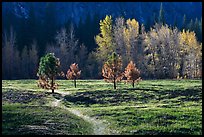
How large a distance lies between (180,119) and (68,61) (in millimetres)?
87544

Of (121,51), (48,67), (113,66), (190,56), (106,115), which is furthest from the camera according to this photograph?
(121,51)

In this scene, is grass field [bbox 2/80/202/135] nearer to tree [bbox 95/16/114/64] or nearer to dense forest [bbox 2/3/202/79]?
dense forest [bbox 2/3/202/79]

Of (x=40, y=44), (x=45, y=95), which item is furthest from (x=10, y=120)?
(x=40, y=44)

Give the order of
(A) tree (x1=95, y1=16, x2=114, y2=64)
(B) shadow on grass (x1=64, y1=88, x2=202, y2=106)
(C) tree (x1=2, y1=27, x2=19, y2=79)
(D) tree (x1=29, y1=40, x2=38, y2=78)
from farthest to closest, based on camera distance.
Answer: (D) tree (x1=29, y1=40, x2=38, y2=78) → (C) tree (x1=2, y1=27, x2=19, y2=79) → (A) tree (x1=95, y1=16, x2=114, y2=64) → (B) shadow on grass (x1=64, y1=88, x2=202, y2=106)

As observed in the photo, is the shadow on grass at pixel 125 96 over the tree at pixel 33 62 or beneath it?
beneath

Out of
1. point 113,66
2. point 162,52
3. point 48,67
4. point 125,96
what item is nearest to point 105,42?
point 162,52

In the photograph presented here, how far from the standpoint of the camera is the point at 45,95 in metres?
64.4

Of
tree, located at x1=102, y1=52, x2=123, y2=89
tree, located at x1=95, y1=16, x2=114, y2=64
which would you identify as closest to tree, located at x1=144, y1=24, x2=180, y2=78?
tree, located at x1=95, y1=16, x2=114, y2=64

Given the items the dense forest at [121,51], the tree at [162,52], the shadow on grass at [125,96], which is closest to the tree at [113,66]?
the shadow on grass at [125,96]

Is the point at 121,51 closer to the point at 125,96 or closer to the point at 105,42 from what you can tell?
the point at 105,42

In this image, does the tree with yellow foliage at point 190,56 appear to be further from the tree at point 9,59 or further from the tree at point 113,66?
the tree at point 9,59

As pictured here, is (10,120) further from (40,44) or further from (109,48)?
(40,44)

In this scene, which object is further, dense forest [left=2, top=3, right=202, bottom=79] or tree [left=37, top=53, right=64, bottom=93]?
dense forest [left=2, top=3, right=202, bottom=79]

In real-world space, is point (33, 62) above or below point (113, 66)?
above
